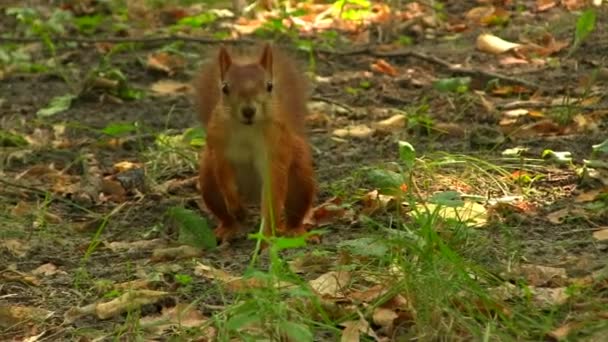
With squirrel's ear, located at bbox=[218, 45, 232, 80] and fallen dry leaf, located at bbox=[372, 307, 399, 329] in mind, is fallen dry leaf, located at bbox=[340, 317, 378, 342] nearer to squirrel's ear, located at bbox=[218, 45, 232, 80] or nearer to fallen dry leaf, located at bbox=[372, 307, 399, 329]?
fallen dry leaf, located at bbox=[372, 307, 399, 329]

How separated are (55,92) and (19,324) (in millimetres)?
3750

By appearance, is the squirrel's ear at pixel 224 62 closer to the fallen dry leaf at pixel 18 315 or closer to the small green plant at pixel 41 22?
the fallen dry leaf at pixel 18 315

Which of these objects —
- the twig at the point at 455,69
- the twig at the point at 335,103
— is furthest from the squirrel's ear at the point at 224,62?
the twig at the point at 455,69

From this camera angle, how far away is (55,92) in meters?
7.38

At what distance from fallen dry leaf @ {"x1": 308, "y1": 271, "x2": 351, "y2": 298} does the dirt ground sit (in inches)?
12.2

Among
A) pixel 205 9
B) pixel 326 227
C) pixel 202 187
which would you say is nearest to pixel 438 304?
pixel 326 227

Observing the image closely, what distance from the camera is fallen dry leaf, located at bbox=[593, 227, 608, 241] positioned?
4.19 m

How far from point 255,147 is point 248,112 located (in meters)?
0.27

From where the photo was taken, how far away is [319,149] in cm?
596

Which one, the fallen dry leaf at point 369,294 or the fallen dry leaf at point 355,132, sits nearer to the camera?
the fallen dry leaf at point 369,294

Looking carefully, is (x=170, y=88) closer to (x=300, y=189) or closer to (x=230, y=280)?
(x=300, y=189)

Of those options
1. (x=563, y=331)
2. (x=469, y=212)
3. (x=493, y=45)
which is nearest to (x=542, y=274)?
(x=563, y=331)

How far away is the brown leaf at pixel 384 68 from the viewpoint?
288 inches

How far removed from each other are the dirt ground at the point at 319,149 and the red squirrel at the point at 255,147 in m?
0.19
